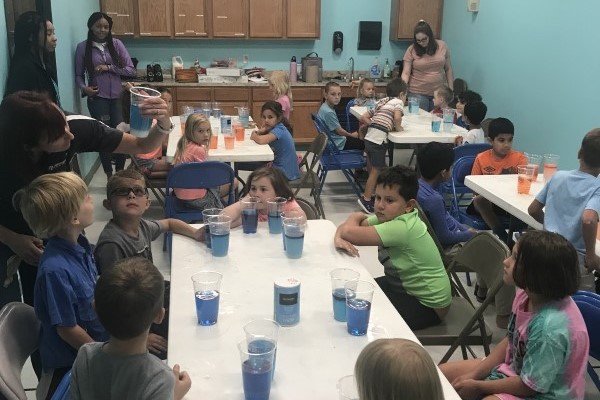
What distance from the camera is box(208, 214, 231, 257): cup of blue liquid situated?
2.58 m

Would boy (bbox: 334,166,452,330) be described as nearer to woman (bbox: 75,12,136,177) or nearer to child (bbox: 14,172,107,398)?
child (bbox: 14,172,107,398)

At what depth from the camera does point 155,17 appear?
26.9ft

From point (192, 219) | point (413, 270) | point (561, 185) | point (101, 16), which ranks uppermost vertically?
point (101, 16)

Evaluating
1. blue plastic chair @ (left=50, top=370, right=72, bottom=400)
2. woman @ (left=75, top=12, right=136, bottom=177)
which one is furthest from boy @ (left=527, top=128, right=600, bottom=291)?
woman @ (left=75, top=12, right=136, bottom=177)

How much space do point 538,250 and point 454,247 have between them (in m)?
1.46

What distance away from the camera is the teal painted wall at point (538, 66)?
5570mm

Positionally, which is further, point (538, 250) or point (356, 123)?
point (356, 123)

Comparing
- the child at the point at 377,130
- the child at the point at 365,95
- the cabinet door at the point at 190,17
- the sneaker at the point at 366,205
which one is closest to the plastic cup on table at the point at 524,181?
the child at the point at 377,130

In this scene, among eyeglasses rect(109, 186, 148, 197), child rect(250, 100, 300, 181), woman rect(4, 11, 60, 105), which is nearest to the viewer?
eyeglasses rect(109, 186, 148, 197)


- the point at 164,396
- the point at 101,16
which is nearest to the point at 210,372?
the point at 164,396

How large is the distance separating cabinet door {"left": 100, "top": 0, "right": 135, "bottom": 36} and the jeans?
1730 mm

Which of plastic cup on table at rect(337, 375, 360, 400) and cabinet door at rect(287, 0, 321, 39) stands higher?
cabinet door at rect(287, 0, 321, 39)

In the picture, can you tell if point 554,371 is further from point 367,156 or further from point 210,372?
point 367,156

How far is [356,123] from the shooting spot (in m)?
7.58
